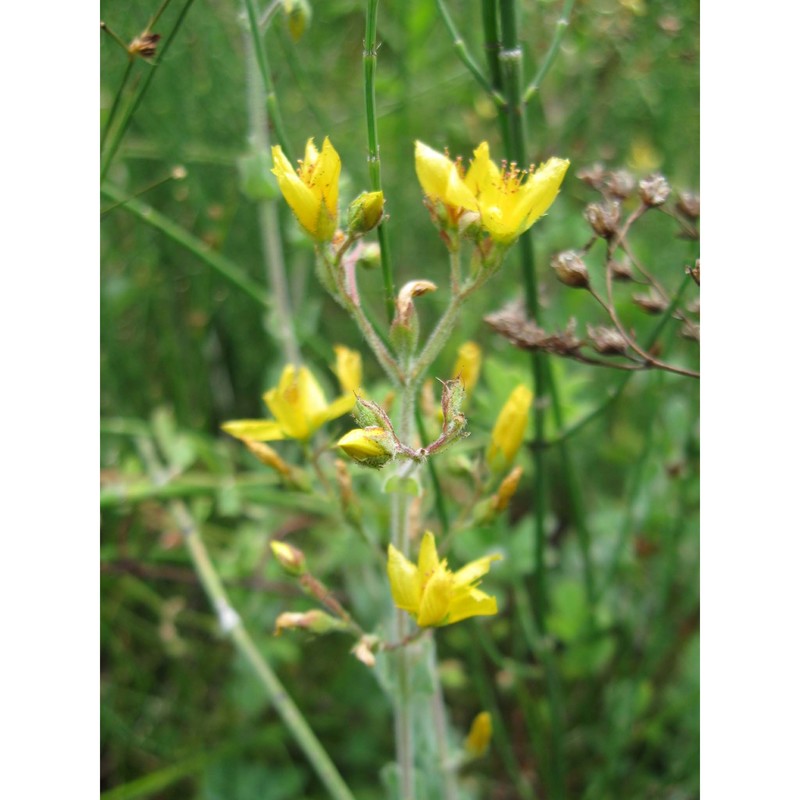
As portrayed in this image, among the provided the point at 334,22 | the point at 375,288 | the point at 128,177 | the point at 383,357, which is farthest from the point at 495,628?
the point at 334,22

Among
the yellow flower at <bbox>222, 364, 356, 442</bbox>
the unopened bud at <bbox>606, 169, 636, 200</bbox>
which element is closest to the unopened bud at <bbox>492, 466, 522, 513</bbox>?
the yellow flower at <bbox>222, 364, 356, 442</bbox>

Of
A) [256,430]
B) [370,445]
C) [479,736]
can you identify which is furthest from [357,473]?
[370,445]

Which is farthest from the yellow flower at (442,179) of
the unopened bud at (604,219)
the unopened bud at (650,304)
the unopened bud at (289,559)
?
the unopened bud at (289,559)

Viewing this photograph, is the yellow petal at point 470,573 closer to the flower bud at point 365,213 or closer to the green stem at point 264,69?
the flower bud at point 365,213

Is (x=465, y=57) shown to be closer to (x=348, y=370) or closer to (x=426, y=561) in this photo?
(x=348, y=370)

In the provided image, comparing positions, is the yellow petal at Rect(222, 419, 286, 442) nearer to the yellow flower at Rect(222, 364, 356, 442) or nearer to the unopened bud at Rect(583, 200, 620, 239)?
the yellow flower at Rect(222, 364, 356, 442)

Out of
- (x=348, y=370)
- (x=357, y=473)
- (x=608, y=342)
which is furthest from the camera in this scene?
(x=357, y=473)
